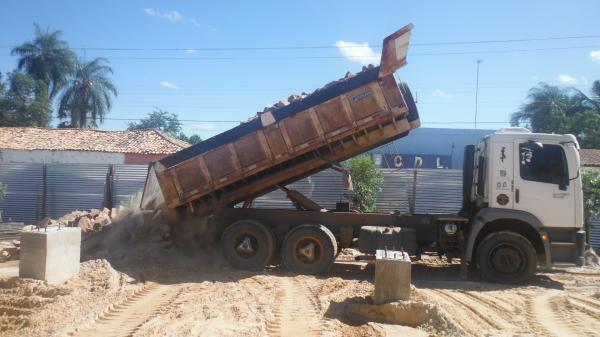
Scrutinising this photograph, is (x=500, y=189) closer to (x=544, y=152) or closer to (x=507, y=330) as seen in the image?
(x=544, y=152)

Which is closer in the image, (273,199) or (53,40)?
(273,199)

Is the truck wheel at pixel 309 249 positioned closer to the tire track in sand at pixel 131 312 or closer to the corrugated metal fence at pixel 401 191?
the tire track in sand at pixel 131 312

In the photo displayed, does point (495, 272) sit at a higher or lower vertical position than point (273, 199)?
lower

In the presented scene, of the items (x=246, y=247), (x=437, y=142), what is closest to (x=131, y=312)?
(x=246, y=247)

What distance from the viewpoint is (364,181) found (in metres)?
14.0

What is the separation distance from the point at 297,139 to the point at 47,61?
44.3 m

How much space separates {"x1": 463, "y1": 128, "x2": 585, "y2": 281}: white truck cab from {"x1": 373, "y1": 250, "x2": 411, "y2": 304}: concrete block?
3.32 metres

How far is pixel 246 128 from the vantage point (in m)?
9.30

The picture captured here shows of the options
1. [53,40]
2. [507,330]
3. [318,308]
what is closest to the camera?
[507,330]

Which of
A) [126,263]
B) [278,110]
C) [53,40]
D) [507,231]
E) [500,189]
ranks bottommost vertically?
[126,263]

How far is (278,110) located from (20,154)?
2515cm

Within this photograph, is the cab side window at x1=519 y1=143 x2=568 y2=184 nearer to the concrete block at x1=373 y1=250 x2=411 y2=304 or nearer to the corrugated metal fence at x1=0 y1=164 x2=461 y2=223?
the concrete block at x1=373 y1=250 x2=411 y2=304

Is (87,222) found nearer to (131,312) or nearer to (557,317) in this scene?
(131,312)

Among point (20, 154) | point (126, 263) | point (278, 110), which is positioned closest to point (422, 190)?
point (278, 110)
